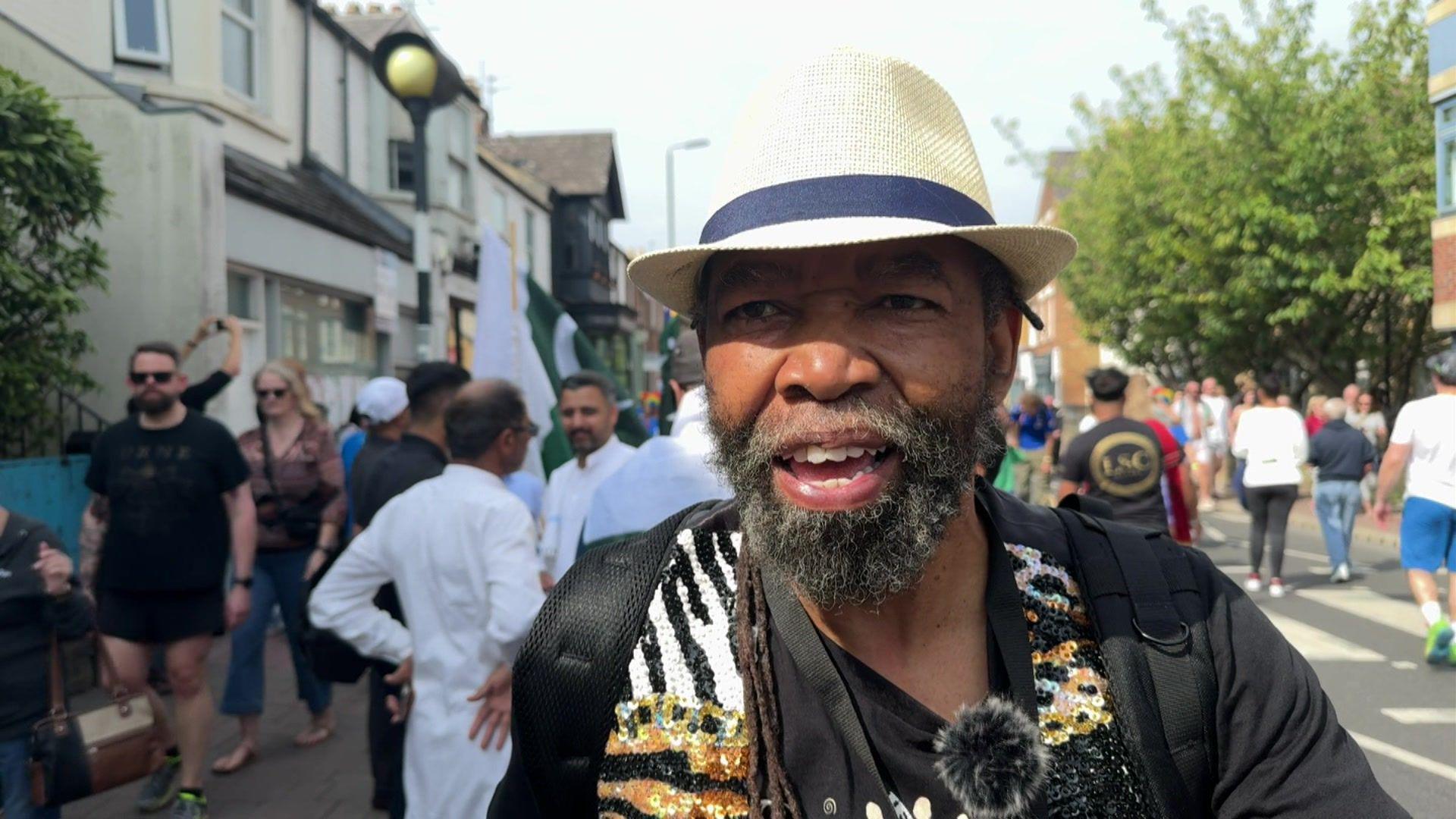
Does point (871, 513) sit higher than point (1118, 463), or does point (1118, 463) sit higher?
point (871, 513)

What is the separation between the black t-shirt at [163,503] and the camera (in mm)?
5082

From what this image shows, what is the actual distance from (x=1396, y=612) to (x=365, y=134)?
46.8ft

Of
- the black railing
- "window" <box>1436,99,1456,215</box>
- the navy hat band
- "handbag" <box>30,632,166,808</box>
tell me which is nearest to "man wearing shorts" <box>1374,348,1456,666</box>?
the navy hat band

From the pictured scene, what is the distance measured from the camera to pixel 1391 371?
972 inches

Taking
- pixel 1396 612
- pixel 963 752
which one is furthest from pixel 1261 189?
pixel 963 752

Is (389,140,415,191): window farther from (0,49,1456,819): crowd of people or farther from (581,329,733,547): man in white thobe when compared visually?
(0,49,1456,819): crowd of people

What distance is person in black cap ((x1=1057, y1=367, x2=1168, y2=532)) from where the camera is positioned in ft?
21.8

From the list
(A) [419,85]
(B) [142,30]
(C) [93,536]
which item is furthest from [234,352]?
(B) [142,30]

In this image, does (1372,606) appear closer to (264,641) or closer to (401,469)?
(401,469)

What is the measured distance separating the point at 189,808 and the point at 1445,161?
20.3 meters

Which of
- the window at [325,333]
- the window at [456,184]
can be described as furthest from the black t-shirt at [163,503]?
the window at [456,184]

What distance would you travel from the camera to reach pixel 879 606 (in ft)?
5.60

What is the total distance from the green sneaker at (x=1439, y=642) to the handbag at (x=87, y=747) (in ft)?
24.0

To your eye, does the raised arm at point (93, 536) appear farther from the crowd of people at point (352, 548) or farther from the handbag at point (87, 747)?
the handbag at point (87, 747)
